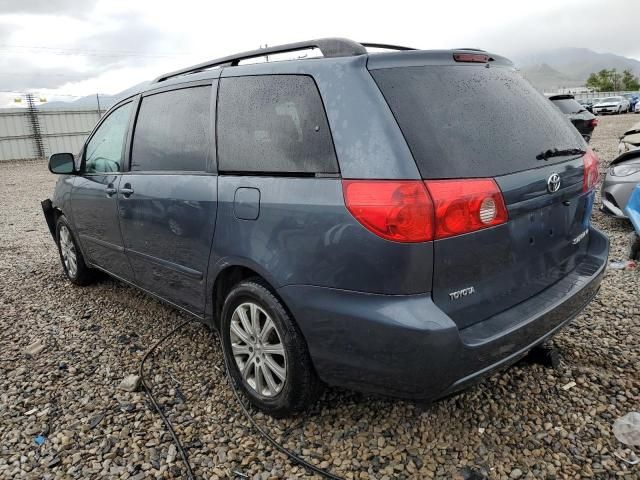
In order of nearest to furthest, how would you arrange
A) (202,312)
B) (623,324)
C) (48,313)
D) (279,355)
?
(279,355)
(202,312)
(623,324)
(48,313)

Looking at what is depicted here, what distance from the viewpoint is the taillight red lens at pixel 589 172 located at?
8.32ft

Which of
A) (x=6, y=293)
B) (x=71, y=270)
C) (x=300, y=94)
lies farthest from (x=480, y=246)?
(x=6, y=293)

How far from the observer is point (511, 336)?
2018 mm

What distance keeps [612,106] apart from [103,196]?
140ft

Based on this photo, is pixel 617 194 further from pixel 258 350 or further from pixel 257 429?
pixel 257 429

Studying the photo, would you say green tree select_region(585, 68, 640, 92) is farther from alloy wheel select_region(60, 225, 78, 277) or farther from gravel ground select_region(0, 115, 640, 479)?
alloy wheel select_region(60, 225, 78, 277)

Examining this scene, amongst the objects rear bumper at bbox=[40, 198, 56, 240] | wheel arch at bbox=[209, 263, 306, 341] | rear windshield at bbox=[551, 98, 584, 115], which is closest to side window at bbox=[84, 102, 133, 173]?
rear bumper at bbox=[40, 198, 56, 240]

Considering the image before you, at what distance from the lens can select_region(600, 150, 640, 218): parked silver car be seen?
5.39m

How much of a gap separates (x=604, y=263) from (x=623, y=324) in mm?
954

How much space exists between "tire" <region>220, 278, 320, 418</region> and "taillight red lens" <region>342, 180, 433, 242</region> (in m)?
0.67

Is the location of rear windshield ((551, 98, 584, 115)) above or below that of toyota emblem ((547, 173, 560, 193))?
above

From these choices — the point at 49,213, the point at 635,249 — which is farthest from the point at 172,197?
the point at 635,249

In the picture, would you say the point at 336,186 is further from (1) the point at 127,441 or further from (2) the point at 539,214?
(1) the point at 127,441

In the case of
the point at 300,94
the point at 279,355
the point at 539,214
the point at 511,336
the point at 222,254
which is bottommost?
the point at 279,355
